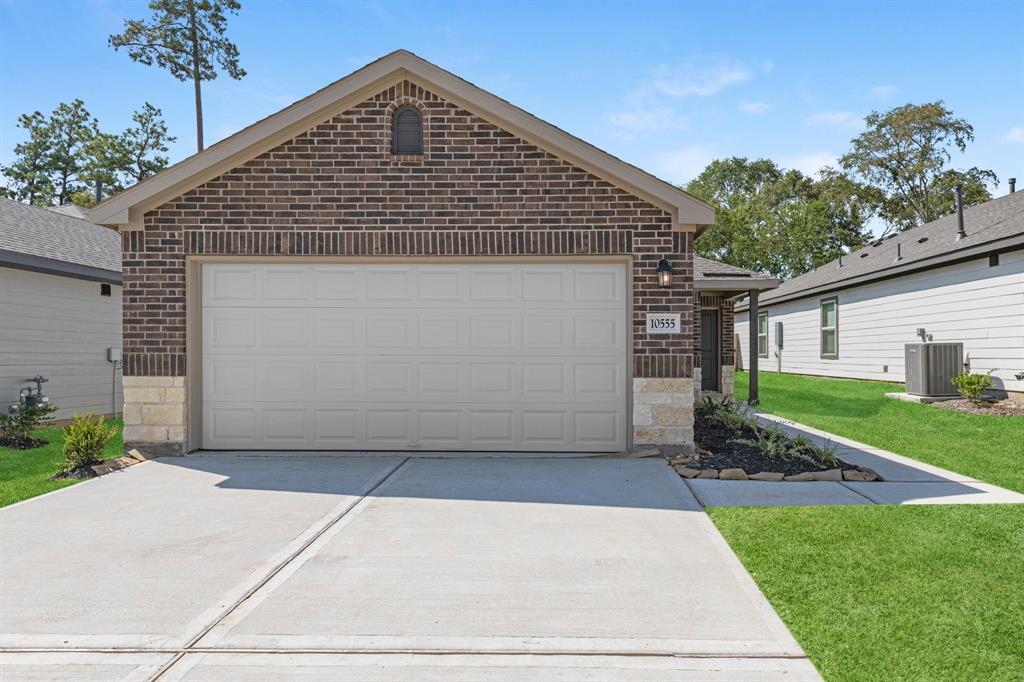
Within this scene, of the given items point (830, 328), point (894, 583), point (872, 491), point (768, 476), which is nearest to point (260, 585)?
point (894, 583)

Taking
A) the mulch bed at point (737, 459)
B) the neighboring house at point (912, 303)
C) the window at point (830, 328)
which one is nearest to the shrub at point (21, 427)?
the mulch bed at point (737, 459)

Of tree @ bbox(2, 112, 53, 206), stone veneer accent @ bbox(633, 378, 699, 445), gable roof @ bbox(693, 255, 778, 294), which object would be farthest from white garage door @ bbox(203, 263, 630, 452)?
tree @ bbox(2, 112, 53, 206)

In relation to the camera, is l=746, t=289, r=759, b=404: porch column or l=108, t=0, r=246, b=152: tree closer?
l=746, t=289, r=759, b=404: porch column

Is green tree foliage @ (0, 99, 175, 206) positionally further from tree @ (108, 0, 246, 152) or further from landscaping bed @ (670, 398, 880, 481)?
landscaping bed @ (670, 398, 880, 481)

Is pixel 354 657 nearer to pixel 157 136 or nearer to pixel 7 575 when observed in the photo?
pixel 7 575

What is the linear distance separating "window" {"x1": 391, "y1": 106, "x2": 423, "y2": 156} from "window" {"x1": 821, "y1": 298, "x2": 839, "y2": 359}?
17774 millimetres

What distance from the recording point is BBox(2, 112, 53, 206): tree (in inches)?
1682

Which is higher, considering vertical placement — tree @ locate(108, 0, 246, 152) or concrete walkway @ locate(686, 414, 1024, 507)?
tree @ locate(108, 0, 246, 152)

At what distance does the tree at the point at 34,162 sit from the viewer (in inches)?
1682

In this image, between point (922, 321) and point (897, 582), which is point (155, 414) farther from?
point (922, 321)

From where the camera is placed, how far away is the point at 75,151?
143 ft

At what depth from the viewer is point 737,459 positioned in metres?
8.55

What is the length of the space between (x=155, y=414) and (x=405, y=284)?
371cm

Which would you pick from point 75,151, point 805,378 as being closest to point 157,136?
point 75,151
